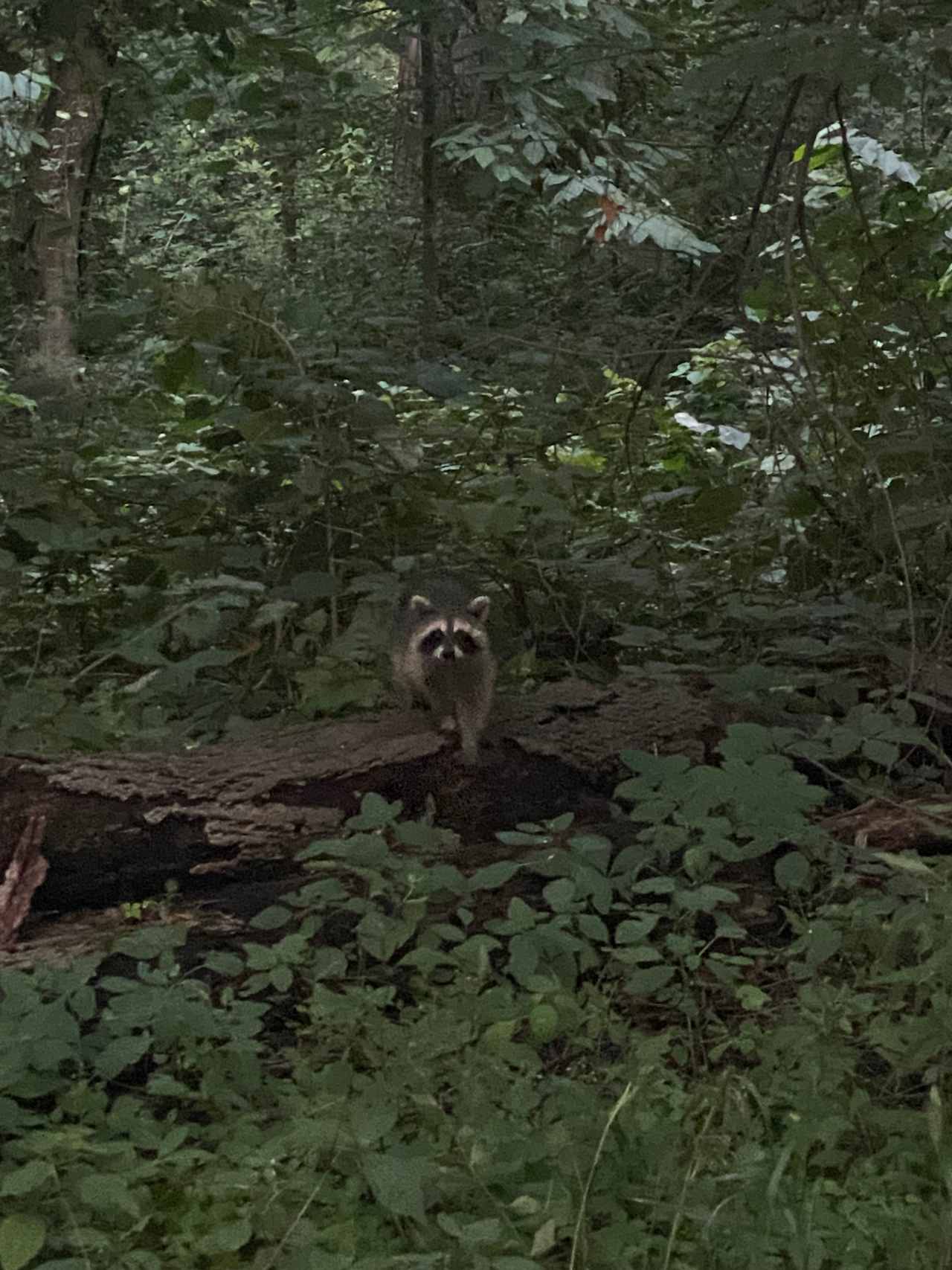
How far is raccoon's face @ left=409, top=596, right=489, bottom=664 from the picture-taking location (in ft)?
16.1

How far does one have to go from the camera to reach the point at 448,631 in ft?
16.4

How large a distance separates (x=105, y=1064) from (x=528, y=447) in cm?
421

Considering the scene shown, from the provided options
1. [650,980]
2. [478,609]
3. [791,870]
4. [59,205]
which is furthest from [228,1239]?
[59,205]

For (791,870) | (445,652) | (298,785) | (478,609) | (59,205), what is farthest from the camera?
(59,205)

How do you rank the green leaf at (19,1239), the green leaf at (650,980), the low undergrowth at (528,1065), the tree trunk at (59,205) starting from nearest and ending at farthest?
the green leaf at (19,1239) → the low undergrowth at (528,1065) → the green leaf at (650,980) → the tree trunk at (59,205)

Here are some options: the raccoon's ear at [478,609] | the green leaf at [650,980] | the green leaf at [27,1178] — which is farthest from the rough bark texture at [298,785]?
the green leaf at [27,1178]

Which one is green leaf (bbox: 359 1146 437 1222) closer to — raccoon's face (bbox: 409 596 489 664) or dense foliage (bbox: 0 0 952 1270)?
dense foliage (bbox: 0 0 952 1270)

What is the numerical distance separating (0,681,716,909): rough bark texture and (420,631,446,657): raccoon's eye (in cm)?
57

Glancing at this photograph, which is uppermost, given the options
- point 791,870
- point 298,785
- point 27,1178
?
point 298,785

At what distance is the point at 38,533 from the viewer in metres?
5.01

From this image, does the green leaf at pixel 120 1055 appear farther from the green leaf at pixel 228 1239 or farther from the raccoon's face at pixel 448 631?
the raccoon's face at pixel 448 631

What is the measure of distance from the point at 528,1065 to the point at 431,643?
2.43m

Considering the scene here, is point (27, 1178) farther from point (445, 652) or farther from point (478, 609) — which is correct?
point (478, 609)

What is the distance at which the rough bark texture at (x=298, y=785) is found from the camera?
146 inches
